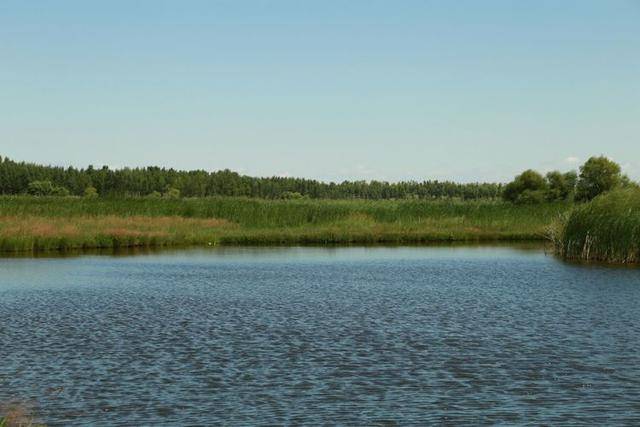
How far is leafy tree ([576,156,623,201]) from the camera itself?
10888cm

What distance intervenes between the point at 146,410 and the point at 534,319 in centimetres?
1468

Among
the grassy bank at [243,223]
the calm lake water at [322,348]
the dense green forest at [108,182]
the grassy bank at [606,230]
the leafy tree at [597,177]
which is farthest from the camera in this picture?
the dense green forest at [108,182]

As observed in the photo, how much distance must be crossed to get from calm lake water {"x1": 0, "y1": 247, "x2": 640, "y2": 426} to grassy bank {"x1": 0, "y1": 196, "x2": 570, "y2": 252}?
1892cm

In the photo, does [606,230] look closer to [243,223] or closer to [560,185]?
[243,223]

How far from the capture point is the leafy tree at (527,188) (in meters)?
109

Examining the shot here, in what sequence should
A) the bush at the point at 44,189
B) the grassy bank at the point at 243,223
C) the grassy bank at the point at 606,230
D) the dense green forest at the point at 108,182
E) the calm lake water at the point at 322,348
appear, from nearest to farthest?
1. the calm lake water at the point at 322,348
2. the grassy bank at the point at 606,230
3. the grassy bank at the point at 243,223
4. the bush at the point at 44,189
5. the dense green forest at the point at 108,182

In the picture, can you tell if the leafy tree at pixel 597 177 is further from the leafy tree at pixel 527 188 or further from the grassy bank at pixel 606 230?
the grassy bank at pixel 606 230

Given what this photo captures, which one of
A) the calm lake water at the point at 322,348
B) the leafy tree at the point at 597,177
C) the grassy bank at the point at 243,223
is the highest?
the leafy tree at the point at 597,177

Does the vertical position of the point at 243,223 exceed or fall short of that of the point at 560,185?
it falls short

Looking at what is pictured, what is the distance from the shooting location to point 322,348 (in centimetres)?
2092

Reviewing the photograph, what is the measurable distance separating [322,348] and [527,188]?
319 feet

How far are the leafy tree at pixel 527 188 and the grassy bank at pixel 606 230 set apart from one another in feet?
196

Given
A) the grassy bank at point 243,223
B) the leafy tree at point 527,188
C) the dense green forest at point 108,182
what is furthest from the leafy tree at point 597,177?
the dense green forest at point 108,182

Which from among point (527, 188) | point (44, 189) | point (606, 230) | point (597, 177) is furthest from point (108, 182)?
point (606, 230)
